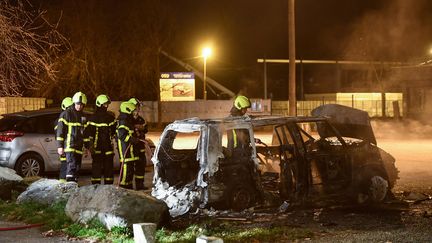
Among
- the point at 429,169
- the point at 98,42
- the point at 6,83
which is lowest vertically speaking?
the point at 429,169

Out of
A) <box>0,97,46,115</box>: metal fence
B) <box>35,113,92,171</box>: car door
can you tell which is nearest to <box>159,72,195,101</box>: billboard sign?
<box>0,97,46,115</box>: metal fence

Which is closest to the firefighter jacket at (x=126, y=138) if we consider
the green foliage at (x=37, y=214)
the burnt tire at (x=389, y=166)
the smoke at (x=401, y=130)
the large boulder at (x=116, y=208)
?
the green foliage at (x=37, y=214)

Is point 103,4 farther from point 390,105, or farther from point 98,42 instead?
point 390,105

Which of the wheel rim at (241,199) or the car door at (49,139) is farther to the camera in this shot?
the car door at (49,139)

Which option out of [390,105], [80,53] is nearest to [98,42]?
[80,53]

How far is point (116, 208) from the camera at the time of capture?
6.98 metres

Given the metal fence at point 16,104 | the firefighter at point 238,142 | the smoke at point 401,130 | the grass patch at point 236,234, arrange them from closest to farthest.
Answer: the grass patch at point 236,234
the firefighter at point 238,142
the metal fence at point 16,104
the smoke at point 401,130

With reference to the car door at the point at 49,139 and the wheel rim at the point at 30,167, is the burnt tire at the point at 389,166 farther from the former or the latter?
the wheel rim at the point at 30,167

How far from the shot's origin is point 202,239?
215 inches

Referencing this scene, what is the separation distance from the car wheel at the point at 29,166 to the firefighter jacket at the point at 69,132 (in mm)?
2354

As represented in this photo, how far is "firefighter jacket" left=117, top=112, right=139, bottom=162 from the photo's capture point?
9.89 metres

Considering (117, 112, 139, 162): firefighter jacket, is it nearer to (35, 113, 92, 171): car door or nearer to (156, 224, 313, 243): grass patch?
(35, 113, 92, 171): car door

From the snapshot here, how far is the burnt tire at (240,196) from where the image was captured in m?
7.93

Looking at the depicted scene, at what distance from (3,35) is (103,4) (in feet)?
82.6
